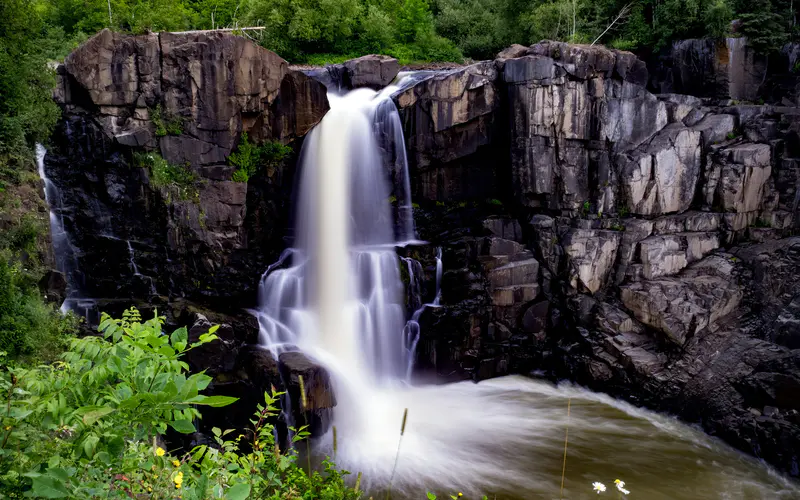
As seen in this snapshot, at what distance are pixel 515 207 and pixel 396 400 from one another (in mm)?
7489

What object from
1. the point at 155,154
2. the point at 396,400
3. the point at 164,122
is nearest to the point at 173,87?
the point at 164,122

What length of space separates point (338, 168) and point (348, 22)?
11.1 metres

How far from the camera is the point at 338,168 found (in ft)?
58.2

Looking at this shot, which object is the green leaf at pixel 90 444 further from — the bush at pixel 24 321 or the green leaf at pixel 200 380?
the bush at pixel 24 321

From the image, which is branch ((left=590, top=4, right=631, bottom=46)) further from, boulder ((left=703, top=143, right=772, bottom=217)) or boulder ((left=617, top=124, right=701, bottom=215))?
boulder ((left=703, top=143, right=772, bottom=217))

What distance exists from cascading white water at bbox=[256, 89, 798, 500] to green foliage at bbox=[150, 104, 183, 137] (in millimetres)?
3884

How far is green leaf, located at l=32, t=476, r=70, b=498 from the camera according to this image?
2445mm

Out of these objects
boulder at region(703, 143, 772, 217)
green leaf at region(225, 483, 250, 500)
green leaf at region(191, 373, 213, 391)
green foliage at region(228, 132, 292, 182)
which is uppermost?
green foliage at region(228, 132, 292, 182)

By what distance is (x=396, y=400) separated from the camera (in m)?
15.7

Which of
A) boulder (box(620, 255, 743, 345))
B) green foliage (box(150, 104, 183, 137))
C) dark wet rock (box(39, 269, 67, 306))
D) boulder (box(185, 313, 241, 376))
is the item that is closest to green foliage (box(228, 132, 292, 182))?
green foliage (box(150, 104, 183, 137))

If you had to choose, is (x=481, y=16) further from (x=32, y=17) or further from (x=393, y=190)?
(x=32, y=17)

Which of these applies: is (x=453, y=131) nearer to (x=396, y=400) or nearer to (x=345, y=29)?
(x=396, y=400)

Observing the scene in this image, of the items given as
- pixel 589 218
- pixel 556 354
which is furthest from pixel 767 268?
pixel 556 354

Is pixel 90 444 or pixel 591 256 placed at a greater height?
pixel 90 444
